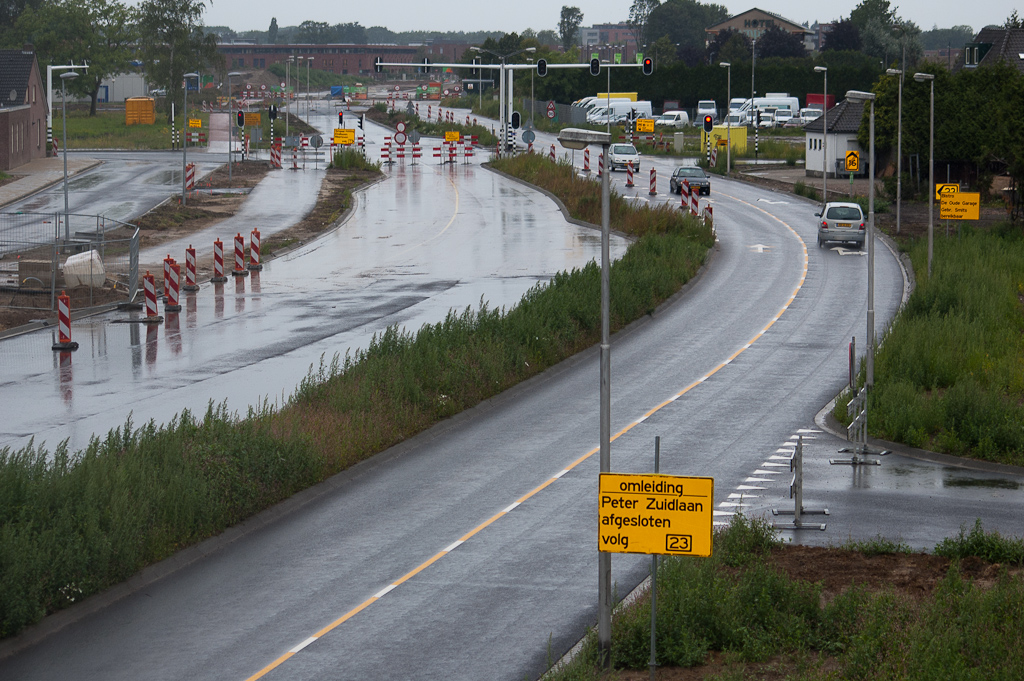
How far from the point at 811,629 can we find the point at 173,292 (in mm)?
23194

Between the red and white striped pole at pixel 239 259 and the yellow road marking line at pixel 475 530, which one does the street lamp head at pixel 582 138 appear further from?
the red and white striped pole at pixel 239 259

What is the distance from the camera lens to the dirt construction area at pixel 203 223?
105 ft

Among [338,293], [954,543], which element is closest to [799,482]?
[954,543]

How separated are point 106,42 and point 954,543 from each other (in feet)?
365

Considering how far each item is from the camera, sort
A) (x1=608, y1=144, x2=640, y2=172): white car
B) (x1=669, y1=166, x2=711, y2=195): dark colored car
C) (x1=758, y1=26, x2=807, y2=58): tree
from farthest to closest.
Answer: (x1=758, y1=26, x2=807, y2=58): tree < (x1=608, y1=144, x2=640, y2=172): white car < (x1=669, y1=166, x2=711, y2=195): dark colored car

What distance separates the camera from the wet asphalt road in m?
12.3

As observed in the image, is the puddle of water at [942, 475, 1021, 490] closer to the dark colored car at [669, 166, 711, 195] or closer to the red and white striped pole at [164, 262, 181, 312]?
the red and white striped pole at [164, 262, 181, 312]

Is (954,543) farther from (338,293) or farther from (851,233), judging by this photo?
(851,233)

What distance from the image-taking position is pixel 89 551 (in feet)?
44.5

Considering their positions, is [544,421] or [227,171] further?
Result: [227,171]

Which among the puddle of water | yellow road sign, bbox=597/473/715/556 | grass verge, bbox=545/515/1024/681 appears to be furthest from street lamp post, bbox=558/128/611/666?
the puddle of water

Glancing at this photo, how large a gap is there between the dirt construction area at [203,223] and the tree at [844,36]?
96732 millimetres

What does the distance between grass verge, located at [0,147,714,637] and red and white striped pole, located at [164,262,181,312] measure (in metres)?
7.59

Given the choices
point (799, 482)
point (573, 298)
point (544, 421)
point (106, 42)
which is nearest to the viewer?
point (799, 482)
